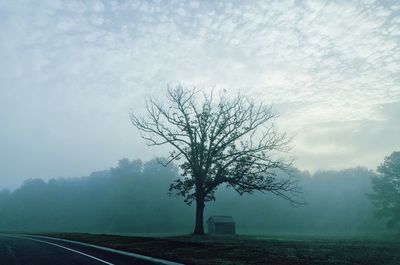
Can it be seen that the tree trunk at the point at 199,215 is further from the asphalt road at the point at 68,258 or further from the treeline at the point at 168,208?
the treeline at the point at 168,208

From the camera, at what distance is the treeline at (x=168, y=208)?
11006cm

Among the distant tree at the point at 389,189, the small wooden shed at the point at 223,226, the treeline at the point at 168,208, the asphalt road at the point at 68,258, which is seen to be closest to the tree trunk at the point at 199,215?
the asphalt road at the point at 68,258

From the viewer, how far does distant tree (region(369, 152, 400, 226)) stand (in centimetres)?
6425

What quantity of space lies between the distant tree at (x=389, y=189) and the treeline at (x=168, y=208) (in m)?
21.1

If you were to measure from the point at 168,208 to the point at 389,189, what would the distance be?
65617mm

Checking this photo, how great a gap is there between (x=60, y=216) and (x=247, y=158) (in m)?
122

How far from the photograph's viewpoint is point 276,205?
12050cm

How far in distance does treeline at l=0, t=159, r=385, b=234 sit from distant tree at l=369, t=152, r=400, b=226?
21.1 meters

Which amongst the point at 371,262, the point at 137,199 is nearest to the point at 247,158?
the point at 371,262

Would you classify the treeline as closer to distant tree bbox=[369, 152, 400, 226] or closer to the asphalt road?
distant tree bbox=[369, 152, 400, 226]

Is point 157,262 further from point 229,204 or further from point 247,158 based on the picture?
point 229,204

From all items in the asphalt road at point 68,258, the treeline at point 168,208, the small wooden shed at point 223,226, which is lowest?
the asphalt road at point 68,258

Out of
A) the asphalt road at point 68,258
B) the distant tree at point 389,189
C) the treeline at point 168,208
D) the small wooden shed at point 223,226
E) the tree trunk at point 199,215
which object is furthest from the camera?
the treeline at point 168,208

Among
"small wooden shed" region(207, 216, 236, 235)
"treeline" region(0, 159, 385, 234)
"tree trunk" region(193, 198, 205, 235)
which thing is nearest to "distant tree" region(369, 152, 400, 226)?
"treeline" region(0, 159, 385, 234)
